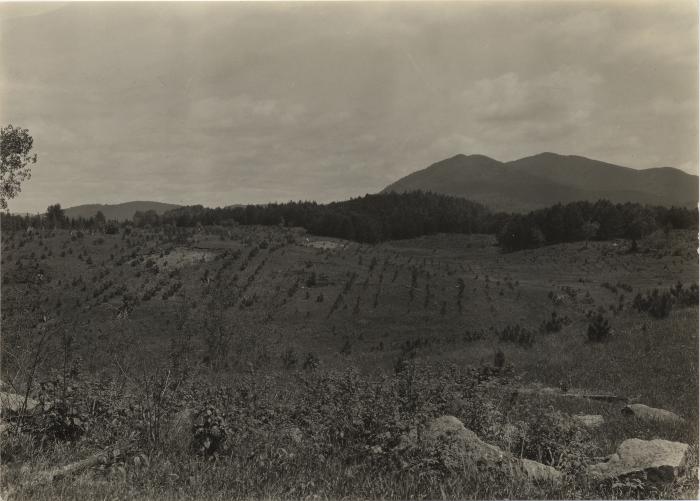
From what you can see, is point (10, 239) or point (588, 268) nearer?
point (10, 239)

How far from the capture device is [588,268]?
40.3 metres

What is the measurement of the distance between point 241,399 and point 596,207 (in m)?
54.5

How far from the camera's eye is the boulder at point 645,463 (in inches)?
180

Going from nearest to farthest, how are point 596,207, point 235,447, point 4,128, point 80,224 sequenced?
point 235,447
point 4,128
point 80,224
point 596,207

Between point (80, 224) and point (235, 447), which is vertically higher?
point (80, 224)

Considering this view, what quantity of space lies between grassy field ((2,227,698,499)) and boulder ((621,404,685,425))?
34 centimetres

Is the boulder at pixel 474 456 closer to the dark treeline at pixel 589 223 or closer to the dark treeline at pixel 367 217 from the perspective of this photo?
the dark treeline at pixel 589 223

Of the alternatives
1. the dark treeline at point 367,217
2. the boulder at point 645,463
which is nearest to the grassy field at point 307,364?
the boulder at point 645,463

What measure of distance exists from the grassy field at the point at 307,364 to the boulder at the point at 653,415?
34cm

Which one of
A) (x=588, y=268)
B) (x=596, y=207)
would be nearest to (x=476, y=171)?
(x=596, y=207)

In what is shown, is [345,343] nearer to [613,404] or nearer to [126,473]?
[613,404]

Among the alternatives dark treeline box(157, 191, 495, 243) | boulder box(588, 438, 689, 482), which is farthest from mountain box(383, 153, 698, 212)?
boulder box(588, 438, 689, 482)

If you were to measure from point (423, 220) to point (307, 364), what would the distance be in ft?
223

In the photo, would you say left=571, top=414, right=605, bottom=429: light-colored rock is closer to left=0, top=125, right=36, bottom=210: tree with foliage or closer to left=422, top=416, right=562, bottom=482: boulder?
left=422, top=416, right=562, bottom=482: boulder
